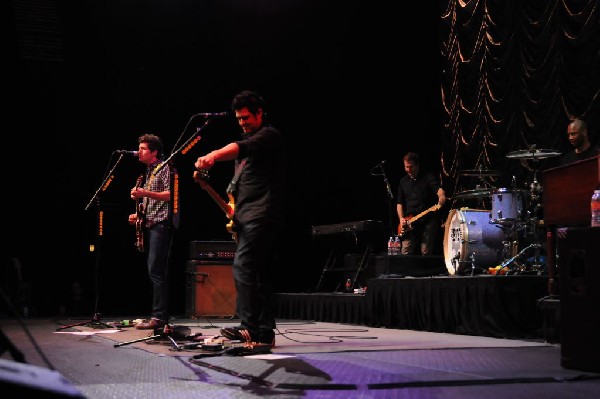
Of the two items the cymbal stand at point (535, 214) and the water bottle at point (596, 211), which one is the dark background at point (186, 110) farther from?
the water bottle at point (596, 211)

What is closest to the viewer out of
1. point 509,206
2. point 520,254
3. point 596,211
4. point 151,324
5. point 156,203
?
point 596,211

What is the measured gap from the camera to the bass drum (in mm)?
8164

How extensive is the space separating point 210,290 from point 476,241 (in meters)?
3.71

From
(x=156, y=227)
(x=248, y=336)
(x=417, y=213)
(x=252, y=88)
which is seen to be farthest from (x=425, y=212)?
(x=248, y=336)

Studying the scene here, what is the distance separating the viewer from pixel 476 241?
26.8ft

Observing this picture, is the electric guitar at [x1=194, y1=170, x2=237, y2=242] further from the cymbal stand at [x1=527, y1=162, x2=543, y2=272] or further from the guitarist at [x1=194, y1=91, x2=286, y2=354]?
the cymbal stand at [x1=527, y1=162, x2=543, y2=272]

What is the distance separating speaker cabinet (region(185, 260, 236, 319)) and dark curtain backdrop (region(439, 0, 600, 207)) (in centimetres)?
353

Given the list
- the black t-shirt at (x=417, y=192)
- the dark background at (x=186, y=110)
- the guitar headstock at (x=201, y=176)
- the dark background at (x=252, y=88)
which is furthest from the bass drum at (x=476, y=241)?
the guitar headstock at (x=201, y=176)

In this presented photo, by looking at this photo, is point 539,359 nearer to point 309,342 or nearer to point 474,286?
point 309,342

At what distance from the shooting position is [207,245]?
9.85 meters

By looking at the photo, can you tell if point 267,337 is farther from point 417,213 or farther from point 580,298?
point 417,213

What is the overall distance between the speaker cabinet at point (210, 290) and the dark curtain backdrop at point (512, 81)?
353cm

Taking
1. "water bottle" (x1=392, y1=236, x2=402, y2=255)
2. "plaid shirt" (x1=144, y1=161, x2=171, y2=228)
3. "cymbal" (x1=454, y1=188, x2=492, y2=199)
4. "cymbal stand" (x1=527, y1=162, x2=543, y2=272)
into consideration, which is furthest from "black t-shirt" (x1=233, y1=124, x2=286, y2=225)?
"water bottle" (x1=392, y1=236, x2=402, y2=255)

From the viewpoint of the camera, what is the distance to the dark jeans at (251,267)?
4.54 metres
